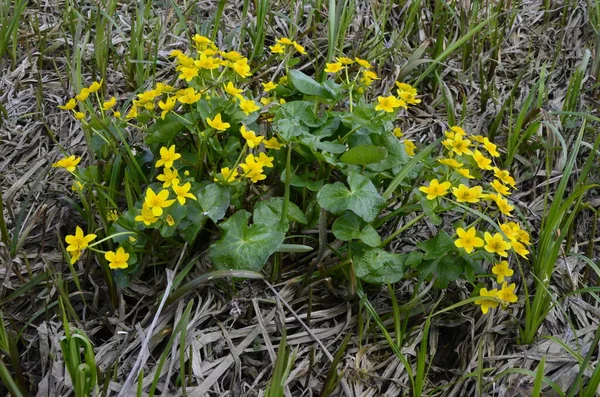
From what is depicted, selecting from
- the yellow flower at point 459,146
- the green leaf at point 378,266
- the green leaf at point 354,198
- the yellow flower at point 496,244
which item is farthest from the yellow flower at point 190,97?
the yellow flower at point 496,244

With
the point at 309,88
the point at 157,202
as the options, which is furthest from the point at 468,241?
the point at 157,202

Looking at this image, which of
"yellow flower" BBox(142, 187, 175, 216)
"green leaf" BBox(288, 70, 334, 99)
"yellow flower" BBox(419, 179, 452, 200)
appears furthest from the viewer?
"green leaf" BBox(288, 70, 334, 99)

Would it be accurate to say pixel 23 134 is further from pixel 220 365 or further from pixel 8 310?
pixel 220 365

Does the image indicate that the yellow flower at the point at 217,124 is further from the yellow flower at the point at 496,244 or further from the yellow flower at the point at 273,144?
the yellow flower at the point at 496,244

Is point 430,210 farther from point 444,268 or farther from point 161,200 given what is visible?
point 161,200

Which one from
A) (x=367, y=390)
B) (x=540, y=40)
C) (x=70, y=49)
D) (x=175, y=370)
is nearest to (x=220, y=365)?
(x=175, y=370)

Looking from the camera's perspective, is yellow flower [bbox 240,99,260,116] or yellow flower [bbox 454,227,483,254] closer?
yellow flower [bbox 454,227,483,254]

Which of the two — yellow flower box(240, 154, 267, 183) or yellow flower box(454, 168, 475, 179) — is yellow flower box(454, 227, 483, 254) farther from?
yellow flower box(240, 154, 267, 183)

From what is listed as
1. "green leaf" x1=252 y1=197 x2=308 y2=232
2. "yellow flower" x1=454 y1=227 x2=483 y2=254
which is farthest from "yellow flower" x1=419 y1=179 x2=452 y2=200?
"green leaf" x1=252 y1=197 x2=308 y2=232
